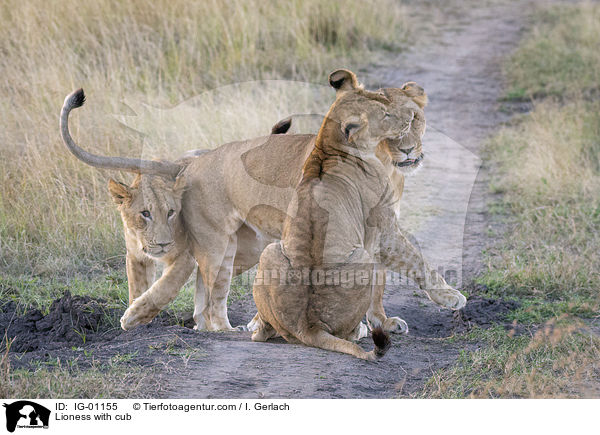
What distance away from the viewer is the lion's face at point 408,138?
462cm

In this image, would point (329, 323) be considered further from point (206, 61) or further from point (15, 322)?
point (206, 61)

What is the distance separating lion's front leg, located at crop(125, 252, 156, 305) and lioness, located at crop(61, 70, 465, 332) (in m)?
0.04

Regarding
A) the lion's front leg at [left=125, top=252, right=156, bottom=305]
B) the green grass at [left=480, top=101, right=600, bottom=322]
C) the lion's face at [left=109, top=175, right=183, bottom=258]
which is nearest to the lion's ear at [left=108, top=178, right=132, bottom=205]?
the lion's face at [left=109, top=175, right=183, bottom=258]

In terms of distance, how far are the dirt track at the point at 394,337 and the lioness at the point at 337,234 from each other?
0.16m

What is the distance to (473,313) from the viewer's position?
5.12m

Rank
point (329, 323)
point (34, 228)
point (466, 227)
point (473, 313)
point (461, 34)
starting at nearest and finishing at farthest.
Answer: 1. point (329, 323)
2. point (473, 313)
3. point (34, 228)
4. point (466, 227)
5. point (461, 34)

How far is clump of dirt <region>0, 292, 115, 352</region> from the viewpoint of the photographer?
182 inches

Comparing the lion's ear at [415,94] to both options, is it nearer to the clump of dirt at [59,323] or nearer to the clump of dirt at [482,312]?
the clump of dirt at [482,312]

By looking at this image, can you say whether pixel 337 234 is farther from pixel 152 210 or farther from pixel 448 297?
pixel 152 210
